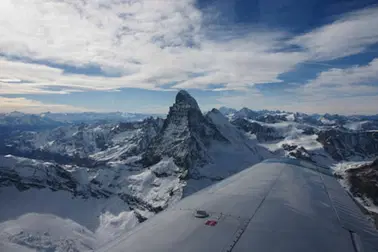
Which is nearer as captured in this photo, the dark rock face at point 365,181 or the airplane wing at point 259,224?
the airplane wing at point 259,224

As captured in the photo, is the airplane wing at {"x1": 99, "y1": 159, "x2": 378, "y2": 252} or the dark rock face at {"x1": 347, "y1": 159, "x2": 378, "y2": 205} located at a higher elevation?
the airplane wing at {"x1": 99, "y1": 159, "x2": 378, "y2": 252}

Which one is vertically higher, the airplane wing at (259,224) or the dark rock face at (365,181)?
the airplane wing at (259,224)

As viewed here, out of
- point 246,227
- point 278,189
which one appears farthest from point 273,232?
point 278,189

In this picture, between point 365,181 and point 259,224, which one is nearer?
point 259,224

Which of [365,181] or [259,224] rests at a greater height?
[259,224]
